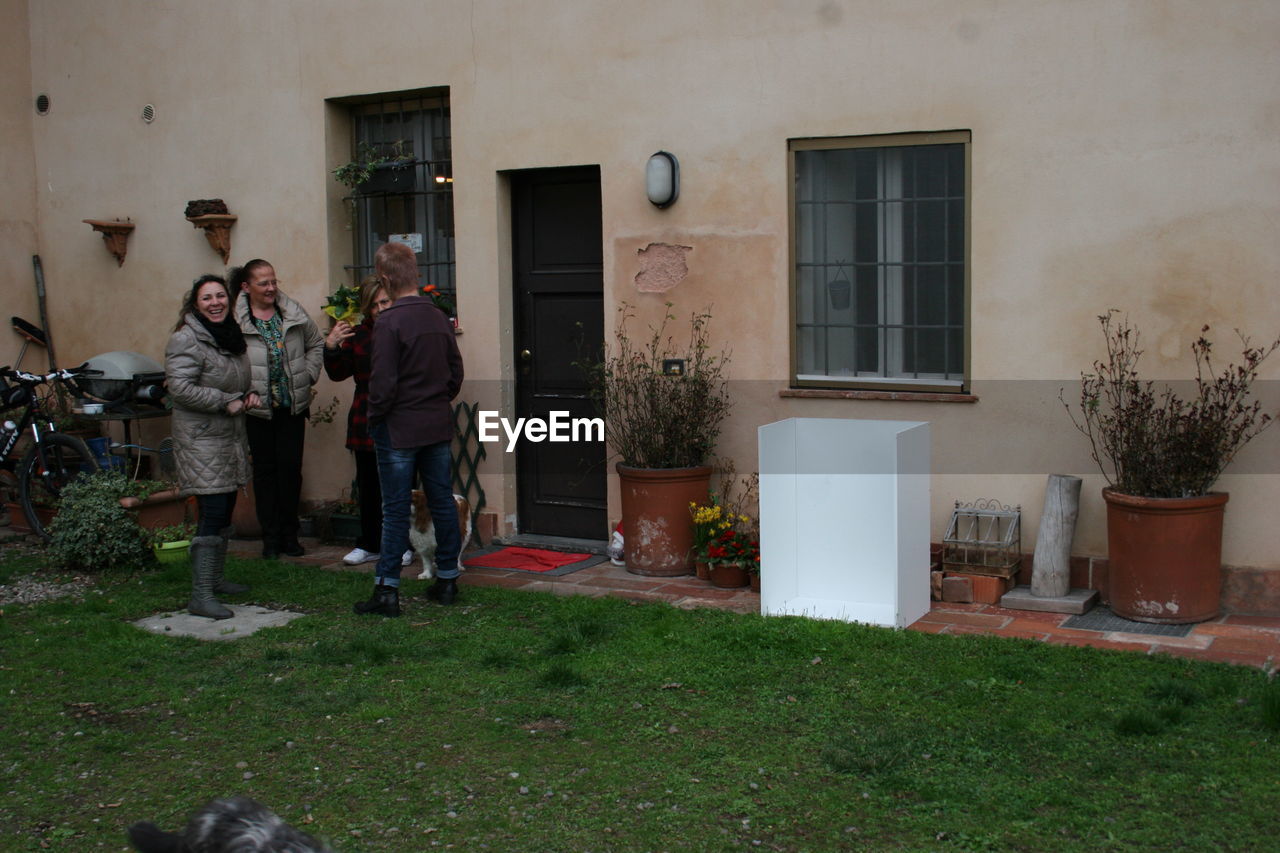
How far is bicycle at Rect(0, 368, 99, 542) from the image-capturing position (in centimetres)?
866

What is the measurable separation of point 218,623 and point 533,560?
201 cm

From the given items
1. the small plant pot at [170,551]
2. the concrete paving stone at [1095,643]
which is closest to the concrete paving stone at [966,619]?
the concrete paving stone at [1095,643]

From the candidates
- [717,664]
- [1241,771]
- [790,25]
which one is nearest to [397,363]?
[717,664]

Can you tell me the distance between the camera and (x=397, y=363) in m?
6.39

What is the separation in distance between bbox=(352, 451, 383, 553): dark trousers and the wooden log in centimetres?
398

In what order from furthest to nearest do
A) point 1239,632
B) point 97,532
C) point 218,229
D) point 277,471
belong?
point 218,229 → point 277,471 → point 97,532 → point 1239,632

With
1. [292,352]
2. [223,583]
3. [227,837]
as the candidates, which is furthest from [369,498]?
[227,837]

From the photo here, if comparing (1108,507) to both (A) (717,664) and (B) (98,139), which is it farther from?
(B) (98,139)

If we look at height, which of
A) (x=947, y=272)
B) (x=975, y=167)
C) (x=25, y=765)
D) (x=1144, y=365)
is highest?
(x=975, y=167)

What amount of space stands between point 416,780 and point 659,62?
15.1 feet

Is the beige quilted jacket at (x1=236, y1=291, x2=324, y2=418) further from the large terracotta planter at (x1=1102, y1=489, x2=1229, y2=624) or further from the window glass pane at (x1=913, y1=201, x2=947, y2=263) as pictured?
the large terracotta planter at (x1=1102, y1=489, x2=1229, y2=624)

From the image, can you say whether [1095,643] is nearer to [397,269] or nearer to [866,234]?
[866,234]

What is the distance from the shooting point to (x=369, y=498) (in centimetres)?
793

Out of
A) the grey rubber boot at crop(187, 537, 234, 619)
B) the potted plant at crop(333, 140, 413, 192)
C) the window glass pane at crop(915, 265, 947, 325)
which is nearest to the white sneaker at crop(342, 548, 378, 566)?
the grey rubber boot at crop(187, 537, 234, 619)
